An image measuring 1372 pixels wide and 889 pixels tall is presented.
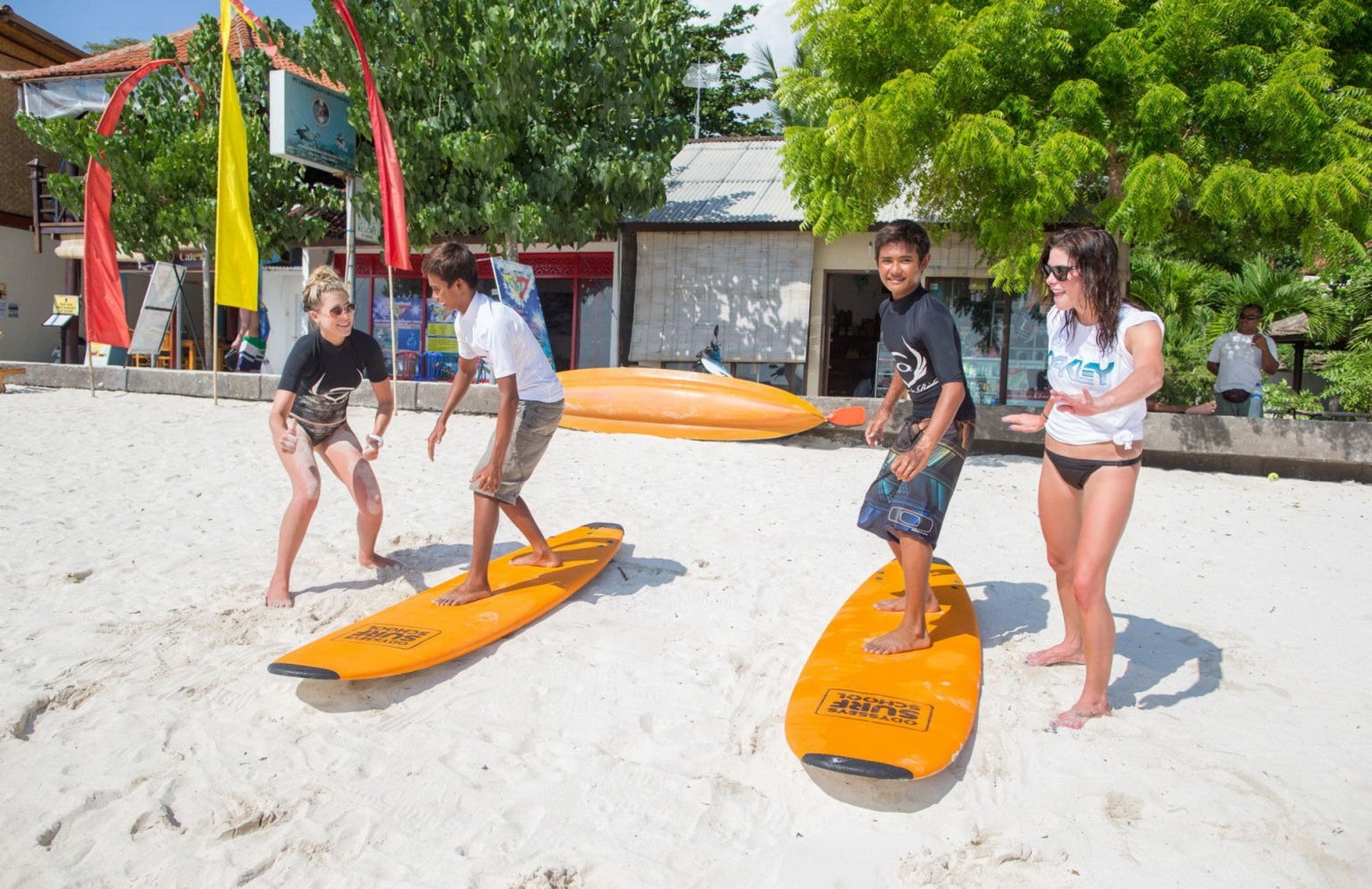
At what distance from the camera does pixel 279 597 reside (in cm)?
469

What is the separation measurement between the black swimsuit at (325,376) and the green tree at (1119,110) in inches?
195

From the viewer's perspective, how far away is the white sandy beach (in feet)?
Answer: 9.09

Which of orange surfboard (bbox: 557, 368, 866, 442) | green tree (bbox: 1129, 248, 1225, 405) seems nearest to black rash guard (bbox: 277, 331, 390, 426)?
orange surfboard (bbox: 557, 368, 866, 442)

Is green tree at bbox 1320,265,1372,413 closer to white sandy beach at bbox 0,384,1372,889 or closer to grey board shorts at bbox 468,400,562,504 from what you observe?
white sandy beach at bbox 0,384,1372,889

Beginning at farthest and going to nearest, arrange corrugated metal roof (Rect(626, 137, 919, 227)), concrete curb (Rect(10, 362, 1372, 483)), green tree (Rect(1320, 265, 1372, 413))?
corrugated metal roof (Rect(626, 137, 919, 227)) → green tree (Rect(1320, 265, 1372, 413)) → concrete curb (Rect(10, 362, 1372, 483))

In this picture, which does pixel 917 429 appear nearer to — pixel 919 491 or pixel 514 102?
pixel 919 491

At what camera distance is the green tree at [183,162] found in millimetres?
13383

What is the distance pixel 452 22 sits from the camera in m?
11.5

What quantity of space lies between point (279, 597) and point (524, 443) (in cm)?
152

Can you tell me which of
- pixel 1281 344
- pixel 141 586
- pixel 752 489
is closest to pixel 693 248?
pixel 752 489

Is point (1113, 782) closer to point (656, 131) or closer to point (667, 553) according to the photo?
point (667, 553)

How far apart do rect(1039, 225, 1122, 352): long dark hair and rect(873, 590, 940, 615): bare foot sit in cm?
159

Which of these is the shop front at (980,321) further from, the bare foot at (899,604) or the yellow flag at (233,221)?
the bare foot at (899,604)

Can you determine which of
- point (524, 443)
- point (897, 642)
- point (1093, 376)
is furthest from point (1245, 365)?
point (524, 443)
